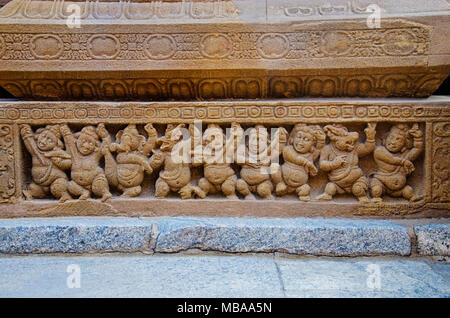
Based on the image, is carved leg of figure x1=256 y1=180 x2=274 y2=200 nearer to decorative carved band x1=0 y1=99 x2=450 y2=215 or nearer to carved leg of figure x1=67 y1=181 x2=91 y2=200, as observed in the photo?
decorative carved band x1=0 y1=99 x2=450 y2=215

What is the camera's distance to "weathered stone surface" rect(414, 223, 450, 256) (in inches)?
113

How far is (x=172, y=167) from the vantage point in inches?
124

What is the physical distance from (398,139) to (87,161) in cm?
235

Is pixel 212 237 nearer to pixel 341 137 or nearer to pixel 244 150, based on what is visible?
pixel 244 150

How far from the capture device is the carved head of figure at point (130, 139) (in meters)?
3.15

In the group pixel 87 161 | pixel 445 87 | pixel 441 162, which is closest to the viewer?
pixel 441 162

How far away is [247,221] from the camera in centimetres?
305

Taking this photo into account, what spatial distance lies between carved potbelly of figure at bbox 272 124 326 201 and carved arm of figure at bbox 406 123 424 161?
0.65 metres

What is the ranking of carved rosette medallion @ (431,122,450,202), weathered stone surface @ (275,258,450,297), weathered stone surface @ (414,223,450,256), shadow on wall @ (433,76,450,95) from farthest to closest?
shadow on wall @ (433,76,450,95), carved rosette medallion @ (431,122,450,202), weathered stone surface @ (414,223,450,256), weathered stone surface @ (275,258,450,297)

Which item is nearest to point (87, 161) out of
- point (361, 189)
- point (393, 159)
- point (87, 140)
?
point (87, 140)

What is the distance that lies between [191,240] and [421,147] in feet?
6.02

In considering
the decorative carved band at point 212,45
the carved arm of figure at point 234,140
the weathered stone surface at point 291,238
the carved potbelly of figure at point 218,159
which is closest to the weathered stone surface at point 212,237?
the weathered stone surface at point 291,238

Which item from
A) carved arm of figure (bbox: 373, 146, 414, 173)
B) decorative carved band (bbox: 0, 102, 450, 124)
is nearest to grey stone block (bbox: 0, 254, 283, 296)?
decorative carved band (bbox: 0, 102, 450, 124)

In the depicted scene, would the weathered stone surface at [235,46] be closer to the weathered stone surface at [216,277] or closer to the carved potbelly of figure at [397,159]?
the carved potbelly of figure at [397,159]
